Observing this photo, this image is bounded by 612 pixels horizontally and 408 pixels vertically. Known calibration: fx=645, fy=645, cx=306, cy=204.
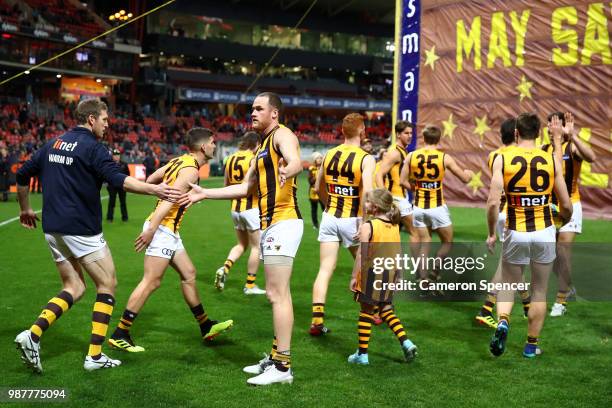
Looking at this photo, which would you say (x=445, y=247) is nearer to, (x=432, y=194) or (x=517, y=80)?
(x=432, y=194)

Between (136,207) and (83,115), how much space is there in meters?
16.6

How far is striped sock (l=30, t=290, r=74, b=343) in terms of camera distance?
5.43 meters

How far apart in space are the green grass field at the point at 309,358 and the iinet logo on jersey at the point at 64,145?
74.2 inches

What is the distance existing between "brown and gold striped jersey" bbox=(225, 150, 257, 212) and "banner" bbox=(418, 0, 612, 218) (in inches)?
396

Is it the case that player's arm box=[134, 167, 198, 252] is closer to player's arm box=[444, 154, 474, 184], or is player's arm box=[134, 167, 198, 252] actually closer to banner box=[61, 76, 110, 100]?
player's arm box=[444, 154, 474, 184]

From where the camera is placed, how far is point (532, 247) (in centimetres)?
579

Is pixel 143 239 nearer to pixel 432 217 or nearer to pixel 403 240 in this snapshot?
pixel 432 217

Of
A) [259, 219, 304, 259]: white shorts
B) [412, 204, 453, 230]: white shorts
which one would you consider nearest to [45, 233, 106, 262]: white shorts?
[259, 219, 304, 259]: white shorts

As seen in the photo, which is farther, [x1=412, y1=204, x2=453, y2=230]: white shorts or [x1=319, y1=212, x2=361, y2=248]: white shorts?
[x1=412, y1=204, x2=453, y2=230]: white shorts

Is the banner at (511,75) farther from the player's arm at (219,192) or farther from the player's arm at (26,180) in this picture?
the player's arm at (26,180)

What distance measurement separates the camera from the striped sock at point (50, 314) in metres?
5.43

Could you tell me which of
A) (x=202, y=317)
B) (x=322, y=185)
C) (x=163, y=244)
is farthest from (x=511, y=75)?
(x=163, y=244)

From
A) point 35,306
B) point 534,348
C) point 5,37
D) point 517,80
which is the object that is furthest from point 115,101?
point 534,348

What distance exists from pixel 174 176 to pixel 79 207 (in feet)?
3.13
